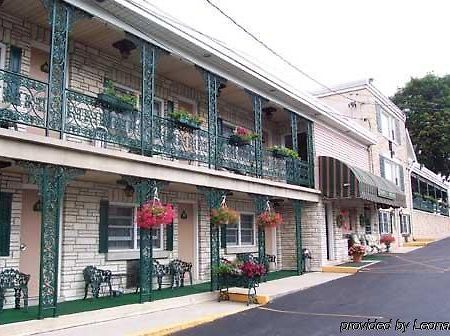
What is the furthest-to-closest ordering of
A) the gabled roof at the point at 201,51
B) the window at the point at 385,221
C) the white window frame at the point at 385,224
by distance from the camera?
the window at the point at 385,221 → the white window frame at the point at 385,224 → the gabled roof at the point at 201,51

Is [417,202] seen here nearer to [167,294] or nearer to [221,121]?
[221,121]

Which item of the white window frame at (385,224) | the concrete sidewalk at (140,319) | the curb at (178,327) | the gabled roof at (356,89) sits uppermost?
the gabled roof at (356,89)

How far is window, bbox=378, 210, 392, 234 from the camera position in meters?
25.6

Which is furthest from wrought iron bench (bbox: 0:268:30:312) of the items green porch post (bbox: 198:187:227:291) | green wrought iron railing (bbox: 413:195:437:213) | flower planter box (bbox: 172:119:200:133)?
green wrought iron railing (bbox: 413:195:437:213)

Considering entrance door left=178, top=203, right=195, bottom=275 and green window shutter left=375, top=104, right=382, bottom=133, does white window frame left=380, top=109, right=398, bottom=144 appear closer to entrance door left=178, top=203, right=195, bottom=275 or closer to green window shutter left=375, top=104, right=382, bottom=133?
green window shutter left=375, top=104, right=382, bottom=133

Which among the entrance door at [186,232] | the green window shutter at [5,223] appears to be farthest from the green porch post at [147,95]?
the entrance door at [186,232]

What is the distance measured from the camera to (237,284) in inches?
444

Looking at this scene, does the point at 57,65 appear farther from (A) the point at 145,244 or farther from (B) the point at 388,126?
(B) the point at 388,126

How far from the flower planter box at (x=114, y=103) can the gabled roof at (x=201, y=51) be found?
5.26 ft

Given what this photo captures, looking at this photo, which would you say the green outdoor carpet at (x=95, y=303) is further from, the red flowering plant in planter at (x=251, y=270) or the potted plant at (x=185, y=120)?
the potted plant at (x=185, y=120)

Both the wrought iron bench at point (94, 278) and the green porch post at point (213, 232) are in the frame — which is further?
the green porch post at point (213, 232)

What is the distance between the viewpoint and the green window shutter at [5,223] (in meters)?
9.24

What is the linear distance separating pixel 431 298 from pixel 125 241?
748 cm

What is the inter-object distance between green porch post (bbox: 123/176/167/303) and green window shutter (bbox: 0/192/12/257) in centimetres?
236
